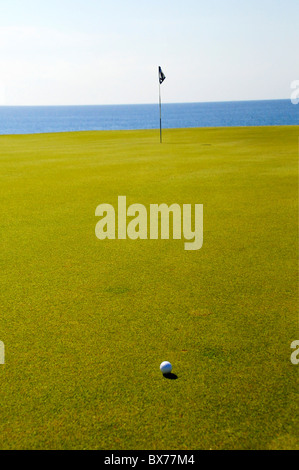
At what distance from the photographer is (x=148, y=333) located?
5082mm

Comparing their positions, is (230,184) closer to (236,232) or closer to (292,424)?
(236,232)

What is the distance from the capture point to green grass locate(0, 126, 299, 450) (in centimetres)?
365

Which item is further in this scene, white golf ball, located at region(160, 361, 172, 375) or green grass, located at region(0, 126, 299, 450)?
white golf ball, located at region(160, 361, 172, 375)

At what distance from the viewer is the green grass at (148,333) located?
3.65 meters

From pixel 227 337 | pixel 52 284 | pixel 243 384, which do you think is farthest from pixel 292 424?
pixel 52 284

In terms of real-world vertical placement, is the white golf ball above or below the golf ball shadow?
above

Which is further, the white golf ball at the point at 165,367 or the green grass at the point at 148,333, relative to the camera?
the white golf ball at the point at 165,367

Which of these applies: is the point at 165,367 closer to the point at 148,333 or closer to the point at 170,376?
the point at 170,376

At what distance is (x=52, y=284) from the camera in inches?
260

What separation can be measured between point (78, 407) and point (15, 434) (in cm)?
54

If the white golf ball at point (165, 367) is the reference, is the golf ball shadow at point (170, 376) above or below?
below

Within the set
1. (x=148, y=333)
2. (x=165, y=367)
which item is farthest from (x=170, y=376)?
(x=148, y=333)

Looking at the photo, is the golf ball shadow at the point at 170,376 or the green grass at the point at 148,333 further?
the golf ball shadow at the point at 170,376

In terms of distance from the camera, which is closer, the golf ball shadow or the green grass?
the green grass
